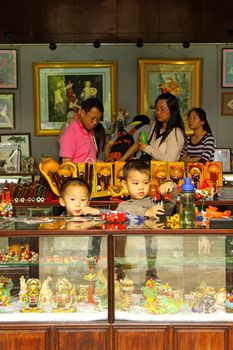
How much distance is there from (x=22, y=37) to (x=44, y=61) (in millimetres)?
420

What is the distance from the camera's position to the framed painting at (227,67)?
8836 millimetres

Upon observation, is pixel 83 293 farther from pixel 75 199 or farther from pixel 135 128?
pixel 135 128

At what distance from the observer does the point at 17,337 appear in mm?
3982

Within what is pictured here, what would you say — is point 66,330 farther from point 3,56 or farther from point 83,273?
point 3,56

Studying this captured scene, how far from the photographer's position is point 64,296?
162 inches

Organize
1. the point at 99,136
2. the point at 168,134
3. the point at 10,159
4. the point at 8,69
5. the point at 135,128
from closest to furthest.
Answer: the point at 168,134, the point at 99,136, the point at 135,128, the point at 10,159, the point at 8,69

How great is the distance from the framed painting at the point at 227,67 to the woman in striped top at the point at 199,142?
1.76m

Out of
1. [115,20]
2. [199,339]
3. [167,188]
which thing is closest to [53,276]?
[199,339]

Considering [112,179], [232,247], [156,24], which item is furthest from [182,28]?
[232,247]

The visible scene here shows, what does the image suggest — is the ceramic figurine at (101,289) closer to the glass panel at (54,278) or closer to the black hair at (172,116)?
the glass panel at (54,278)

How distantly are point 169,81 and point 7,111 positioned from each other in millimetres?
1883

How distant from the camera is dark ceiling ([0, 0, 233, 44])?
8.09 metres

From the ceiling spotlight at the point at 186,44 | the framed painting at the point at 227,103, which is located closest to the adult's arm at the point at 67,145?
the ceiling spotlight at the point at 186,44

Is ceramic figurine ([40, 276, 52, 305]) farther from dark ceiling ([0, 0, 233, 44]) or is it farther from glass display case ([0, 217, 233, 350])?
dark ceiling ([0, 0, 233, 44])
